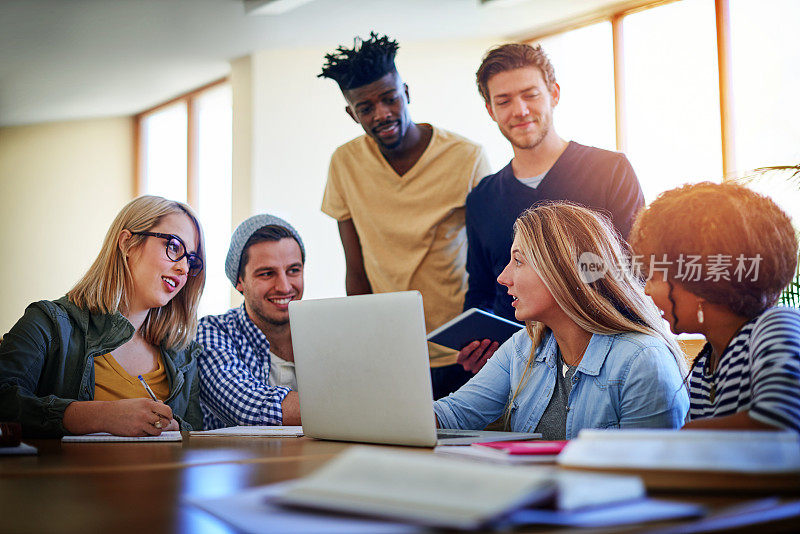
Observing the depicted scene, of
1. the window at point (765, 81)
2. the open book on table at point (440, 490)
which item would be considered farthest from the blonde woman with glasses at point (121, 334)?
the window at point (765, 81)

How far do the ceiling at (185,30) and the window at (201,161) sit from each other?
301 mm

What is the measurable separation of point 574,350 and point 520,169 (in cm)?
116

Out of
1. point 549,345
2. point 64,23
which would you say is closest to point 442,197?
point 549,345

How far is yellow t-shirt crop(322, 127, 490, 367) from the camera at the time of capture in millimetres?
3170

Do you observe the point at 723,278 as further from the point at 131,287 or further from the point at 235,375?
the point at 131,287

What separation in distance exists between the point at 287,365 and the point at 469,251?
2.79 feet

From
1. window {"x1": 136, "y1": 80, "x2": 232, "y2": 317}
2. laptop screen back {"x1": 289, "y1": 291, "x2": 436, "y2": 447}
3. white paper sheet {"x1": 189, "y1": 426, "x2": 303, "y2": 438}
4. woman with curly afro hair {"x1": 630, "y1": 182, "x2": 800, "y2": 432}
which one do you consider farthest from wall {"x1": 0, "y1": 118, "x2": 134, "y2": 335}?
woman with curly afro hair {"x1": 630, "y1": 182, "x2": 800, "y2": 432}

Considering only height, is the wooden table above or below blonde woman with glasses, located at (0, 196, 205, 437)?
below

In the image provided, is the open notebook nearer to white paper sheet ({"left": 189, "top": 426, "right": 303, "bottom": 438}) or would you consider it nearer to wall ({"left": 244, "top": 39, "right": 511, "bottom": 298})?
white paper sheet ({"left": 189, "top": 426, "right": 303, "bottom": 438})

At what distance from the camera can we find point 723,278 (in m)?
1.36

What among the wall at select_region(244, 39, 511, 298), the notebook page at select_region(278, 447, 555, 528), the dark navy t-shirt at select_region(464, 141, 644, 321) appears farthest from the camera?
the wall at select_region(244, 39, 511, 298)

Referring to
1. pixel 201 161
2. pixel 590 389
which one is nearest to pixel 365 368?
pixel 590 389

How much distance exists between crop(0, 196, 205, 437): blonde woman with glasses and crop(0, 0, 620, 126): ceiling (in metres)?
2.81

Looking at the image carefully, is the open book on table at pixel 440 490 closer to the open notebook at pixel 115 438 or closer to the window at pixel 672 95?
the open notebook at pixel 115 438
